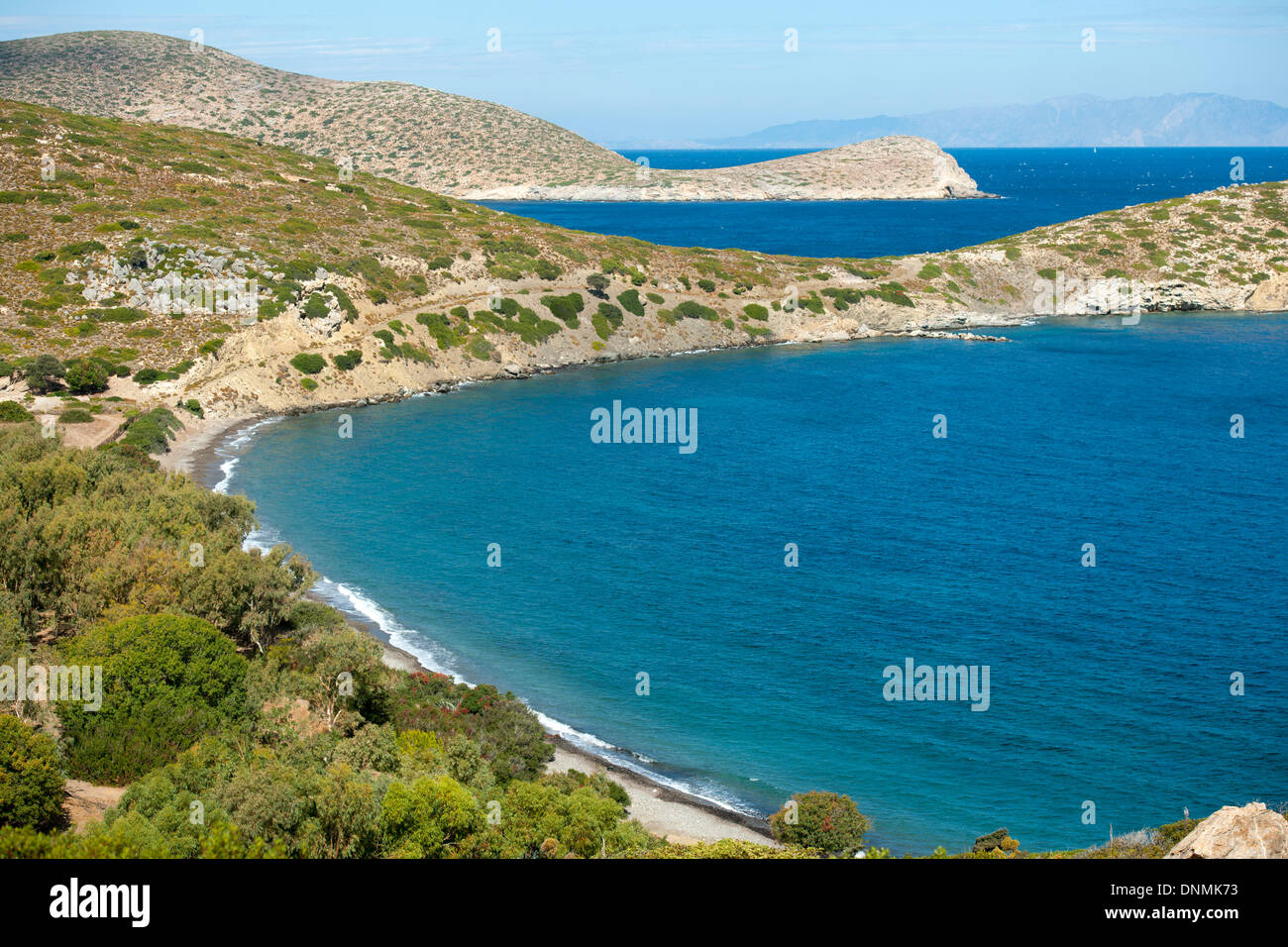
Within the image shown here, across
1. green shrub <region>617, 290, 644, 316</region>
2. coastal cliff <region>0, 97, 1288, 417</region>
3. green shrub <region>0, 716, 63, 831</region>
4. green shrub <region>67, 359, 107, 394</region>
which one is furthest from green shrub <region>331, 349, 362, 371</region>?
green shrub <region>0, 716, 63, 831</region>

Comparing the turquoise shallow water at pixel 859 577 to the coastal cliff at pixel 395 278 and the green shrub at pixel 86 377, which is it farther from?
the green shrub at pixel 86 377

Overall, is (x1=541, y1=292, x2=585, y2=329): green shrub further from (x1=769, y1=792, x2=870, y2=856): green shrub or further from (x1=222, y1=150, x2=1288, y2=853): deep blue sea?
(x1=769, y1=792, x2=870, y2=856): green shrub

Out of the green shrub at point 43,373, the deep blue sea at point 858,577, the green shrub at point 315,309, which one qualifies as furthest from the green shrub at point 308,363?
the green shrub at point 43,373

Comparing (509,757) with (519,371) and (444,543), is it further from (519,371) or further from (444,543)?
(519,371)

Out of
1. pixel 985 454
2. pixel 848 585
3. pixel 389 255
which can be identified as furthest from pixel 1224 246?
pixel 848 585
